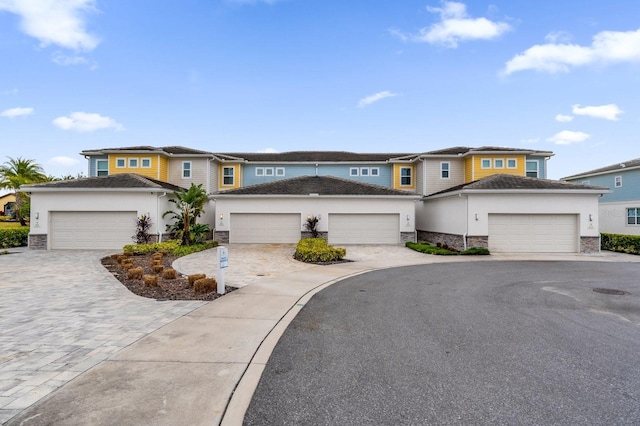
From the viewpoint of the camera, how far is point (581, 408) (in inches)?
125

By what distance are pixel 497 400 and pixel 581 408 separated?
0.79 metres

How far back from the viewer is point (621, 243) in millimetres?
18031

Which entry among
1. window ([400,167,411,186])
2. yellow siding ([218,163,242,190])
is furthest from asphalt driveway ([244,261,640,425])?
yellow siding ([218,163,242,190])

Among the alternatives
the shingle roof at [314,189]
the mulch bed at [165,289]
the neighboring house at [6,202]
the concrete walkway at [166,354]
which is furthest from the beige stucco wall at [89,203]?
the neighboring house at [6,202]

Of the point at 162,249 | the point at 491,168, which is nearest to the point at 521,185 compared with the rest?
the point at 491,168

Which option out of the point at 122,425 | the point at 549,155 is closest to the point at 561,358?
the point at 122,425

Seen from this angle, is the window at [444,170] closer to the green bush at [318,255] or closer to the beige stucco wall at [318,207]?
the beige stucco wall at [318,207]

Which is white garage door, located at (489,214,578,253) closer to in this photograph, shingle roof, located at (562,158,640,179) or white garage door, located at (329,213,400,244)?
white garage door, located at (329,213,400,244)

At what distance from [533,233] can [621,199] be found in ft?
45.2

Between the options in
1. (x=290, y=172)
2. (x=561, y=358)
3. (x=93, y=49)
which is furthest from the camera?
(x=290, y=172)

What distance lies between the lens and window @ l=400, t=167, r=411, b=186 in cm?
2636

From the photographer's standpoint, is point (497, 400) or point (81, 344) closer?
point (497, 400)

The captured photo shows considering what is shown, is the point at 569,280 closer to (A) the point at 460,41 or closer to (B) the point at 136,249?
(A) the point at 460,41

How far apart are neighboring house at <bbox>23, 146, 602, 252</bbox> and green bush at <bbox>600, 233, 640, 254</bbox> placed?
2.40 m
